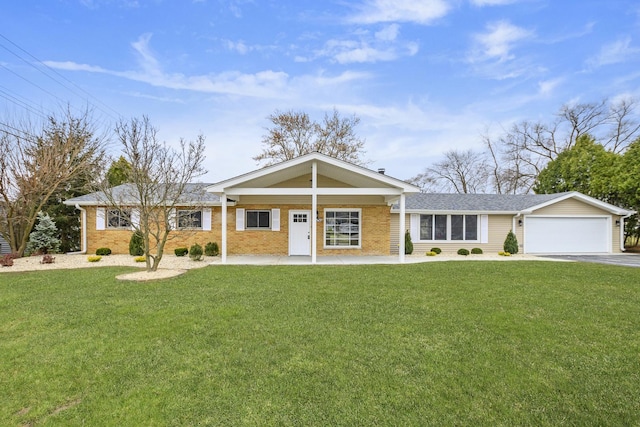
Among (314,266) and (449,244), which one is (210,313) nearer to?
(314,266)

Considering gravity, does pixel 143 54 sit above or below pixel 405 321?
above

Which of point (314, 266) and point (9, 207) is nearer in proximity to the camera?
point (314, 266)

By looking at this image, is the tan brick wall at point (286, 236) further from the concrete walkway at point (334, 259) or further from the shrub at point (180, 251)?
the shrub at point (180, 251)

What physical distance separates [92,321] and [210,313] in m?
1.81

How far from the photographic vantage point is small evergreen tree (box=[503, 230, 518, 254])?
1598 centimetres

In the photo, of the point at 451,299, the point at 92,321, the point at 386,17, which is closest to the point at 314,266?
the point at 451,299

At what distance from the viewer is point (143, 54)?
14.2 metres

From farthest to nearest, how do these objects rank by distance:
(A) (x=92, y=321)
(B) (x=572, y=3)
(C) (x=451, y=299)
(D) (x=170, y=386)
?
(B) (x=572, y=3)
(C) (x=451, y=299)
(A) (x=92, y=321)
(D) (x=170, y=386)

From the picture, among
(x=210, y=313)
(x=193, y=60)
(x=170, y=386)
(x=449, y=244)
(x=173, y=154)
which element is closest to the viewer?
(x=170, y=386)

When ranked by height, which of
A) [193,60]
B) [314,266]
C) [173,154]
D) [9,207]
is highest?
[193,60]

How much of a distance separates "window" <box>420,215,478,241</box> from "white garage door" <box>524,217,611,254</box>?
3.11 metres

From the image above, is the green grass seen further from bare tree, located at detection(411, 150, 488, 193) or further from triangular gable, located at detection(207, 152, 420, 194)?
bare tree, located at detection(411, 150, 488, 193)

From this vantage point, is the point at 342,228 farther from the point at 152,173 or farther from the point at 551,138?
the point at 551,138

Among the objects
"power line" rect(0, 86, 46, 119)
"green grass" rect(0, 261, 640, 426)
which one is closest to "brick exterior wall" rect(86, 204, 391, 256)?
"power line" rect(0, 86, 46, 119)
